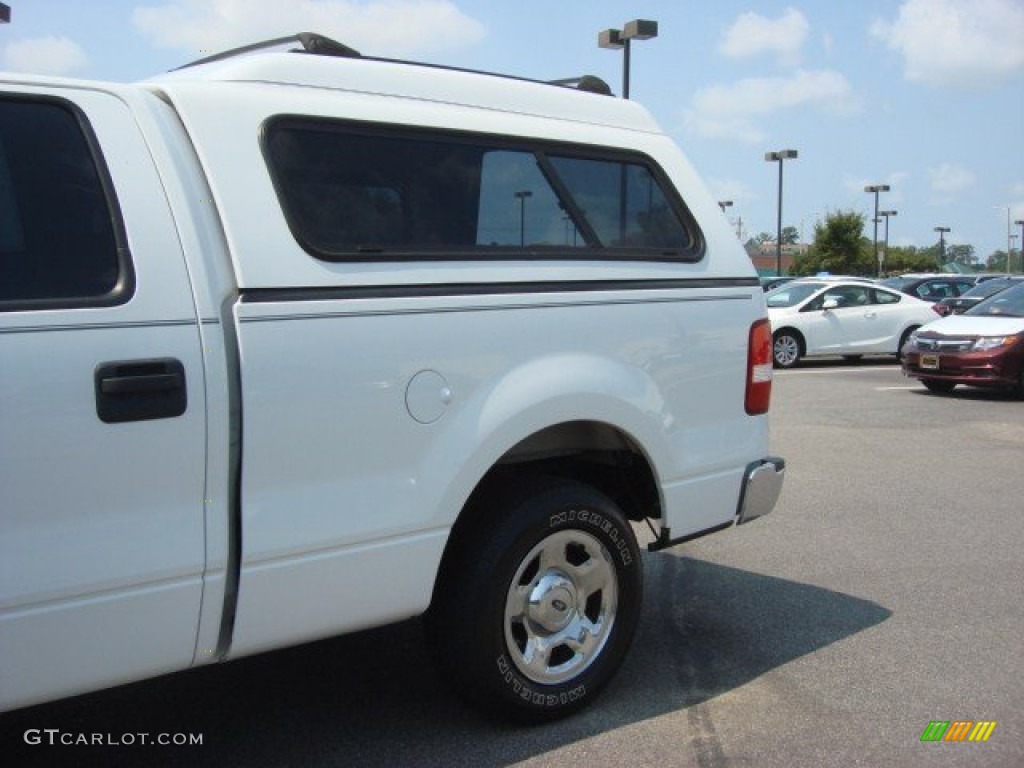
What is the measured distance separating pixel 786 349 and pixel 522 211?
14.8 metres

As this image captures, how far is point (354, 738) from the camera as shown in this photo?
350 centimetres

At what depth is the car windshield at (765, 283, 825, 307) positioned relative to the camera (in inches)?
713

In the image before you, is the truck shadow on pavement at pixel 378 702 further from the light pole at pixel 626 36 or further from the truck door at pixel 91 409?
the light pole at pixel 626 36

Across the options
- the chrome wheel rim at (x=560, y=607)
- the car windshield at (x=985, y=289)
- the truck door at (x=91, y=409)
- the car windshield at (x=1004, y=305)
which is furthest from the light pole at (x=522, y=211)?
the car windshield at (x=985, y=289)

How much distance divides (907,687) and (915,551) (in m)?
2.09

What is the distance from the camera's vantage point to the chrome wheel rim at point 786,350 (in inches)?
694

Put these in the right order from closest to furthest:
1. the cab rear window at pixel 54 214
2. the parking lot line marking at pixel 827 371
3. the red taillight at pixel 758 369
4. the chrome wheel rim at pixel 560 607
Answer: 1. the cab rear window at pixel 54 214
2. the chrome wheel rim at pixel 560 607
3. the red taillight at pixel 758 369
4. the parking lot line marking at pixel 827 371

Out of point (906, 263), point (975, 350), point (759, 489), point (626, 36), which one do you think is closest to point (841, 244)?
point (906, 263)

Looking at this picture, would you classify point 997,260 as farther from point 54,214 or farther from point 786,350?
point 54,214

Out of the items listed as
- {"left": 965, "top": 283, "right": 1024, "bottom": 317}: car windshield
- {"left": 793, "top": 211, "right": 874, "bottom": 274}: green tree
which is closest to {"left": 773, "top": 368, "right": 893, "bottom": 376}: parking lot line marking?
{"left": 965, "top": 283, "right": 1024, "bottom": 317}: car windshield

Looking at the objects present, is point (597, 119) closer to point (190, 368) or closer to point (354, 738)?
point (190, 368)

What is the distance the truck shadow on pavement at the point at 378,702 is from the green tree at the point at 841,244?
56.6 metres

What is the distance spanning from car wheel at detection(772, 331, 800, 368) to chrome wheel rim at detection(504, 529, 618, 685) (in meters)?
14.5

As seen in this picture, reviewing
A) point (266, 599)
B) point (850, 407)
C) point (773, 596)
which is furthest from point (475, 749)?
point (850, 407)
